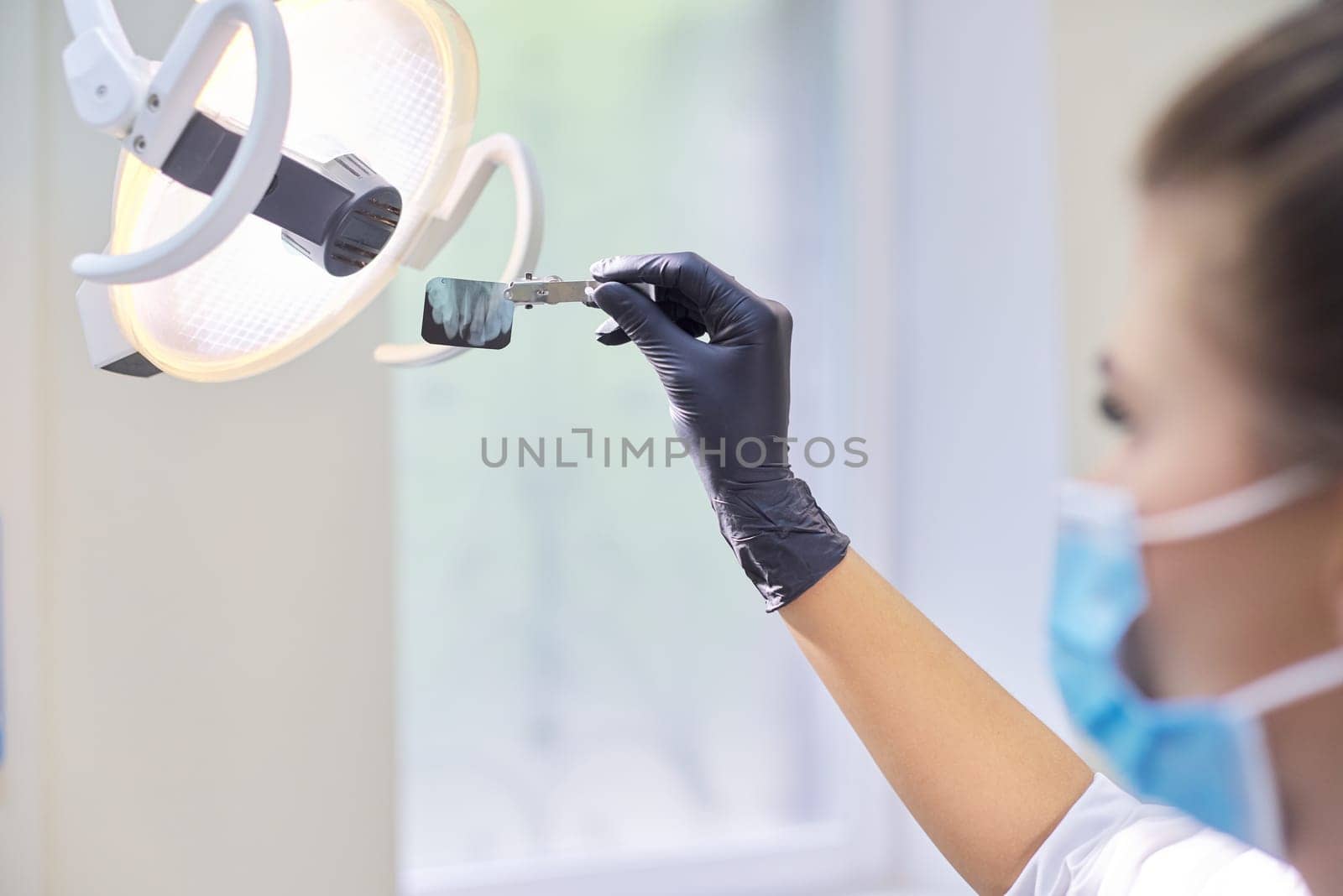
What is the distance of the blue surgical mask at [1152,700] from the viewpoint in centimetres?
44

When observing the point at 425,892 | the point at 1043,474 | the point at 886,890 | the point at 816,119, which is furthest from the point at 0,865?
the point at 816,119

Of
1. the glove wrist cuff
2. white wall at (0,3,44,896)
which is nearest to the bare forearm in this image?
the glove wrist cuff

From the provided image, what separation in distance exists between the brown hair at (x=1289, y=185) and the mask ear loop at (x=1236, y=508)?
0.06 ft

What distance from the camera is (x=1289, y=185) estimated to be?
393mm

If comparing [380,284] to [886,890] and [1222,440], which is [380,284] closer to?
[1222,440]

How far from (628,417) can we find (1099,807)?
917 mm

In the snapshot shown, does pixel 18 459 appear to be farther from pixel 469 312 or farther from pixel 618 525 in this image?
pixel 618 525

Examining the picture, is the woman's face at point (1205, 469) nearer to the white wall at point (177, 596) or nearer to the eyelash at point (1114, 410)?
the eyelash at point (1114, 410)

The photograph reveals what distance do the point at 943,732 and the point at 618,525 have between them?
787mm

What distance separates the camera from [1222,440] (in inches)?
17.1

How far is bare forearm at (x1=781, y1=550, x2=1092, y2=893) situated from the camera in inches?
31.6

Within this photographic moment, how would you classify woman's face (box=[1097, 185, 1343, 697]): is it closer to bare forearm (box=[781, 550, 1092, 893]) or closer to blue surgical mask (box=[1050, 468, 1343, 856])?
blue surgical mask (box=[1050, 468, 1343, 856])

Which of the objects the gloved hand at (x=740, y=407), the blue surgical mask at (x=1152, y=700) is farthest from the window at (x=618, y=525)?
the blue surgical mask at (x=1152, y=700)

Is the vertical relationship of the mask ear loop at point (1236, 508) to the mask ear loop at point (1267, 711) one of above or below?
above
